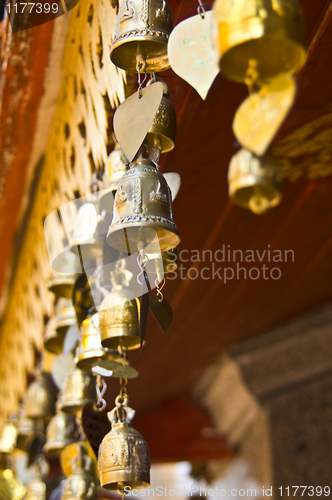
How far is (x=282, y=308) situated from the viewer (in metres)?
3.04

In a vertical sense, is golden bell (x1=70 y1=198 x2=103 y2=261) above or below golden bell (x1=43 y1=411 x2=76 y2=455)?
above

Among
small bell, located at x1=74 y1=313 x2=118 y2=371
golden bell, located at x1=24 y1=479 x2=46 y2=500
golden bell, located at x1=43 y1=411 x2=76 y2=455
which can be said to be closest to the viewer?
small bell, located at x1=74 y1=313 x2=118 y2=371

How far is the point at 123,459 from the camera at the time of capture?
3.90 ft

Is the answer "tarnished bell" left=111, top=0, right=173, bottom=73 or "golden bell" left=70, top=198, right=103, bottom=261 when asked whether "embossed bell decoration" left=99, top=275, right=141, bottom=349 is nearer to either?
"golden bell" left=70, top=198, right=103, bottom=261

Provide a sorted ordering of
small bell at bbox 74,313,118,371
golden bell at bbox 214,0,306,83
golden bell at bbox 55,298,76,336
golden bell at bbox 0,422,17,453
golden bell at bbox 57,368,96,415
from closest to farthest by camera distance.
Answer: golden bell at bbox 214,0,306,83 → small bell at bbox 74,313,118,371 → golden bell at bbox 57,368,96,415 → golden bell at bbox 55,298,76,336 → golden bell at bbox 0,422,17,453

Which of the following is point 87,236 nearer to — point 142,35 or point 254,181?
point 142,35

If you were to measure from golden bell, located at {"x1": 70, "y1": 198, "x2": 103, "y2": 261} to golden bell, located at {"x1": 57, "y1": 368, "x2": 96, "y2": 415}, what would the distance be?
431mm

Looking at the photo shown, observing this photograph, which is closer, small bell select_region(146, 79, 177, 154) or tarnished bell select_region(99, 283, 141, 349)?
small bell select_region(146, 79, 177, 154)

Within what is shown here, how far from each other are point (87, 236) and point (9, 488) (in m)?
1.87

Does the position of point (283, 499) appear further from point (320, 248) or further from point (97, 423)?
point (97, 423)

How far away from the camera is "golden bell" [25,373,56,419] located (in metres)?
2.39

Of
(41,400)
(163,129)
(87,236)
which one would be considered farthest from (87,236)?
(41,400)

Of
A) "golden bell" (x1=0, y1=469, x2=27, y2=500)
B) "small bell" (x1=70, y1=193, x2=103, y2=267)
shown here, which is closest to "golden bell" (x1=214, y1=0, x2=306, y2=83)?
"small bell" (x1=70, y1=193, x2=103, y2=267)

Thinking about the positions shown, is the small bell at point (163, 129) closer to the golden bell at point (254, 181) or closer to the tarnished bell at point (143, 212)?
the tarnished bell at point (143, 212)
